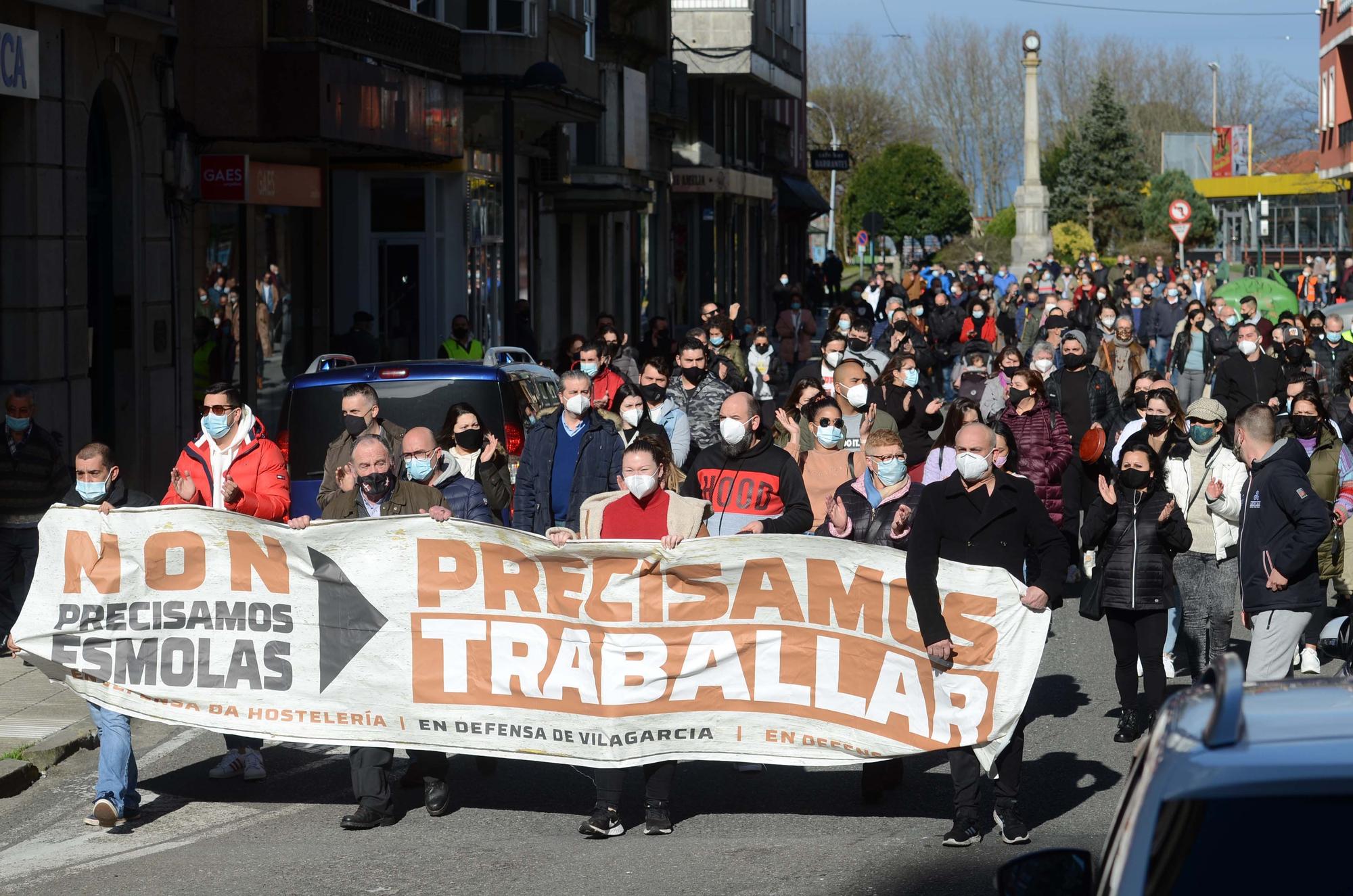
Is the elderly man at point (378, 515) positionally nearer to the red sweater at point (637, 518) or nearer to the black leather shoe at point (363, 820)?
the black leather shoe at point (363, 820)

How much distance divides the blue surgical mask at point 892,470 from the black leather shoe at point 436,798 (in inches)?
109

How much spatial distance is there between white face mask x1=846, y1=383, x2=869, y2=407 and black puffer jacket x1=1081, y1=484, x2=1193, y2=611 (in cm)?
381

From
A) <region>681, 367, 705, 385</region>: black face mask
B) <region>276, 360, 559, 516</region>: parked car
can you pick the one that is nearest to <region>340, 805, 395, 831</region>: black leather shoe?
<region>276, 360, 559, 516</region>: parked car

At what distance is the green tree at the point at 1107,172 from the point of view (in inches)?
3561

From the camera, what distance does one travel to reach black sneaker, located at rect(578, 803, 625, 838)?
8.26 metres

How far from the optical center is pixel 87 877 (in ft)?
25.4

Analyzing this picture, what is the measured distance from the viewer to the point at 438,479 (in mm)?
9711

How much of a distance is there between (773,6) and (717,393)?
39.4m

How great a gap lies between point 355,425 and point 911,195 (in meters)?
77.0

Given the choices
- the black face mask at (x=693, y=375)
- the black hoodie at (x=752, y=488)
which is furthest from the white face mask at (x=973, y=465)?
the black face mask at (x=693, y=375)

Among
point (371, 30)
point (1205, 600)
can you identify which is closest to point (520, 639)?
point (1205, 600)

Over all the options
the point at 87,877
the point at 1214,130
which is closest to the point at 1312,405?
the point at 87,877

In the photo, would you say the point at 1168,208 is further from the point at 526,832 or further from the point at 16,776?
the point at 526,832

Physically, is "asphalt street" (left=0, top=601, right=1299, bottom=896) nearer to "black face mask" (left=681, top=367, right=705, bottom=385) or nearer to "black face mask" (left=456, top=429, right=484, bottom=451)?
"black face mask" (left=456, top=429, right=484, bottom=451)
